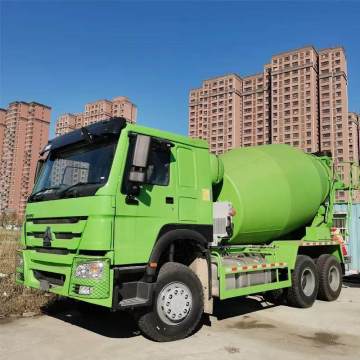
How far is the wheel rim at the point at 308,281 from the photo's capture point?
846 centimetres

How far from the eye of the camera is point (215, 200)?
23.6 ft

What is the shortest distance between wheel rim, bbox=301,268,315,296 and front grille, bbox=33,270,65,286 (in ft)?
16.9

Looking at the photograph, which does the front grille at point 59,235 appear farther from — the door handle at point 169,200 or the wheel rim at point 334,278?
the wheel rim at point 334,278

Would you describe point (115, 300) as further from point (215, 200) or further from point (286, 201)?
point (286, 201)

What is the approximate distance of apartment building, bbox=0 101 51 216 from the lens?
57250 millimetres

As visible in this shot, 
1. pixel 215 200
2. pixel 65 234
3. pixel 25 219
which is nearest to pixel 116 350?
pixel 65 234

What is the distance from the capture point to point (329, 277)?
30.3ft

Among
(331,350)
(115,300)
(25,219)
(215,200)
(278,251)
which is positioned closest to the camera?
(115,300)

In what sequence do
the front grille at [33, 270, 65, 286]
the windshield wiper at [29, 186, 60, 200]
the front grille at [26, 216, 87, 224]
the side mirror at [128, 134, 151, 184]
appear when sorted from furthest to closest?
1. the windshield wiper at [29, 186, 60, 200]
2. the front grille at [33, 270, 65, 286]
3. the front grille at [26, 216, 87, 224]
4. the side mirror at [128, 134, 151, 184]

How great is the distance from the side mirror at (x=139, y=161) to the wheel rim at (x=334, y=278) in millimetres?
6117

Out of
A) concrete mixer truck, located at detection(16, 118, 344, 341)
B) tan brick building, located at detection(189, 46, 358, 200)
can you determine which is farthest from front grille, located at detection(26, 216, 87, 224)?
tan brick building, located at detection(189, 46, 358, 200)

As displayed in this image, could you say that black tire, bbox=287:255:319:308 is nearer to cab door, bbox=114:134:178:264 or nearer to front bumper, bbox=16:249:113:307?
cab door, bbox=114:134:178:264

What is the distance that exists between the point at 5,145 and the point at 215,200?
6194 cm

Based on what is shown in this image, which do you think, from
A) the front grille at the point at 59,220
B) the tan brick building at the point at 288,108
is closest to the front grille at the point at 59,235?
the front grille at the point at 59,220
